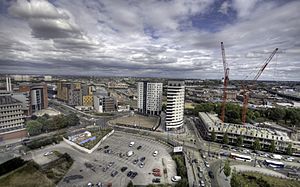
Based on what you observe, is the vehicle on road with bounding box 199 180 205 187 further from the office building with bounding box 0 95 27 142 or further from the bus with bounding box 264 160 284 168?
the office building with bounding box 0 95 27 142

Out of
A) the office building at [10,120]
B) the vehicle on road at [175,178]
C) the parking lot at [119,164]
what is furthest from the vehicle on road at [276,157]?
the office building at [10,120]

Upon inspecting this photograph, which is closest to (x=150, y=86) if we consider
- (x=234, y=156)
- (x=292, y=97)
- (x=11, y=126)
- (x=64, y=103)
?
(x=234, y=156)

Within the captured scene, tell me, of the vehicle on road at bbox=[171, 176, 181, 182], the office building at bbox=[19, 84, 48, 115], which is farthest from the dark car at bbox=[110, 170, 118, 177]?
the office building at bbox=[19, 84, 48, 115]

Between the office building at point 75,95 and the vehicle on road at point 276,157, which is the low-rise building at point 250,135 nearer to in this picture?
the vehicle on road at point 276,157

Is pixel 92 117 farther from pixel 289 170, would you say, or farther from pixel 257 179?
pixel 289 170

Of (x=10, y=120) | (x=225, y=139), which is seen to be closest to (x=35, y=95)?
(x=10, y=120)
